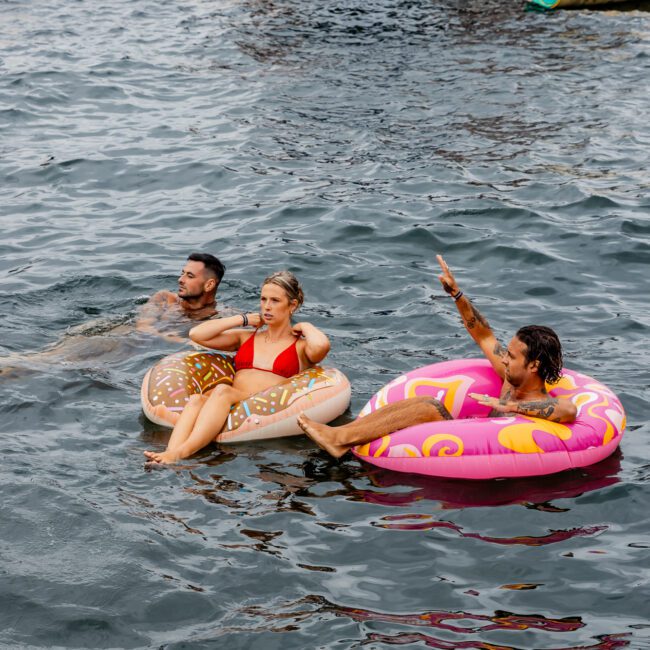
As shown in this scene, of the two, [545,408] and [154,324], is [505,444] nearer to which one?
[545,408]

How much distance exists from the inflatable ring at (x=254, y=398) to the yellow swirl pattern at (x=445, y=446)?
1088mm

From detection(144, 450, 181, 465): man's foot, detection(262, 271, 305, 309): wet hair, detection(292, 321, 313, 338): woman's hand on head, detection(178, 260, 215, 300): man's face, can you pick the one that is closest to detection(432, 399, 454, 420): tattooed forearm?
detection(292, 321, 313, 338): woman's hand on head

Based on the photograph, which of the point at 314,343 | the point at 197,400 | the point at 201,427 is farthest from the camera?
the point at 314,343

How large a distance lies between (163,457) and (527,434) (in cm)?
273

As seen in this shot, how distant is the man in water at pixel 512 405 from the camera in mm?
7902

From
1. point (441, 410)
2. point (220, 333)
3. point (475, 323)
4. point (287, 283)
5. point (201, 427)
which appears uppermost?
point (287, 283)

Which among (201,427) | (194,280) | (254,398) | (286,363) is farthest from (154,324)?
(201,427)

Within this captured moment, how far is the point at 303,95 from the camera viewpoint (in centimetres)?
1739

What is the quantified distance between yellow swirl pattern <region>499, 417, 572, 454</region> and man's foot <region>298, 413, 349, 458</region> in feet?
4.01

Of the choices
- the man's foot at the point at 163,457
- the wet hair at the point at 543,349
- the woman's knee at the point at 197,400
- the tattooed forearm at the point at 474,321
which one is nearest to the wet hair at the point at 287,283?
the woman's knee at the point at 197,400

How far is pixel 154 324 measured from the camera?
10.6 meters

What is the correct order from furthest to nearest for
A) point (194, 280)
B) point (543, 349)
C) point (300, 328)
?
point (194, 280)
point (300, 328)
point (543, 349)

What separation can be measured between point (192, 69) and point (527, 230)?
930 cm

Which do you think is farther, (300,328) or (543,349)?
(300,328)
